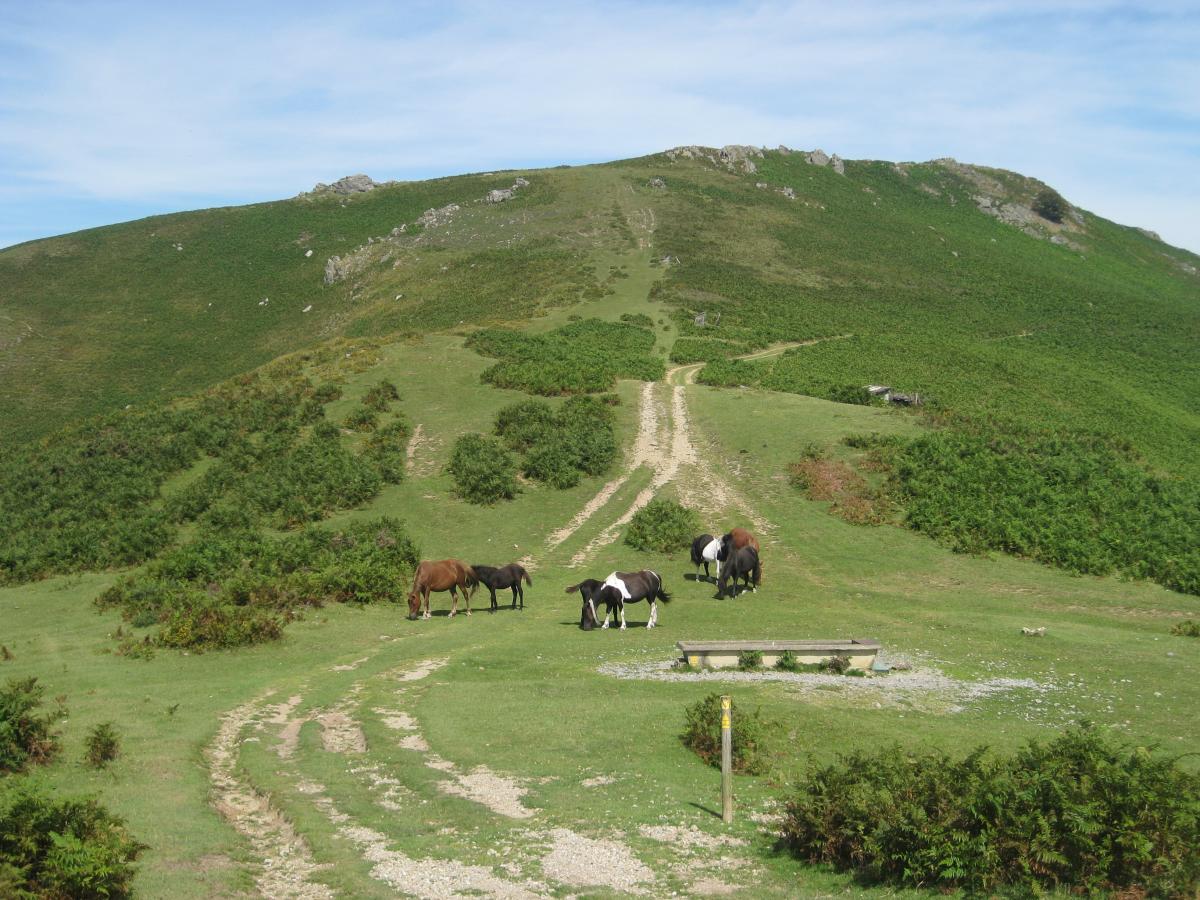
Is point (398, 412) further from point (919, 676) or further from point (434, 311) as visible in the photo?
point (434, 311)

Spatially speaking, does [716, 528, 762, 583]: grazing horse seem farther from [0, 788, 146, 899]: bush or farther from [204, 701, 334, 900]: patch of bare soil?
[0, 788, 146, 899]: bush

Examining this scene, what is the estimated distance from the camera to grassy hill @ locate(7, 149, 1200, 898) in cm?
1209

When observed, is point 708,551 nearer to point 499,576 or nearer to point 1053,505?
point 499,576

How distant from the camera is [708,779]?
1326 centimetres

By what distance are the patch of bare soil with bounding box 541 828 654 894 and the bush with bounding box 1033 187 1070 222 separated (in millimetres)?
169676

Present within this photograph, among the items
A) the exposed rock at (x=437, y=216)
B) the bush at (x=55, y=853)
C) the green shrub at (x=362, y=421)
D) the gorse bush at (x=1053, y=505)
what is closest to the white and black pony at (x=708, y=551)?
the gorse bush at (x=1053, y=505)

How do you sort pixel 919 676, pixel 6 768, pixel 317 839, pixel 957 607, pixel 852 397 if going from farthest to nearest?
pixel 852 397
pixel 957 607
pixel 919 676
pixel 6 768
pixel 317 839

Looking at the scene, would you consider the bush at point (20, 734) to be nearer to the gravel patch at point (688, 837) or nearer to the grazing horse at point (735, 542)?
the gravel patch at point (688, 837)

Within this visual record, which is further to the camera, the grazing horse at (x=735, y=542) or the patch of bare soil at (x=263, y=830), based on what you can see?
the grazing horse at (x=735, y=542)

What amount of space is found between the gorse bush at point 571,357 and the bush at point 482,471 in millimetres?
8984

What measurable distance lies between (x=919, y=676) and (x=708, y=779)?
771 cm

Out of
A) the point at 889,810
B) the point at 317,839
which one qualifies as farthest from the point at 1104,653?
the point at 317,839

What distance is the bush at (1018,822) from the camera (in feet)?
28.5

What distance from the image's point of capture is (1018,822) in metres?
9.16
